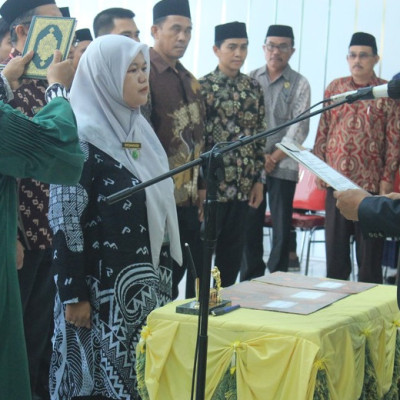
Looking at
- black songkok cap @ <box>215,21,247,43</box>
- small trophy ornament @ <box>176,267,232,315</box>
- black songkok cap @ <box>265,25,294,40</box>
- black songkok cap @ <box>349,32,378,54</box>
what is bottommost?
small trophy ornament @ <box>176,267,232,315</box>

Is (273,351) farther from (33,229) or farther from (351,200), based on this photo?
(33,229)

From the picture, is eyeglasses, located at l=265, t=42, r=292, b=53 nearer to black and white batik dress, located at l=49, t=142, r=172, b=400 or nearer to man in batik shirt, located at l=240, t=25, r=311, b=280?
man in batik shirt, located at l=240, t=25, r=311, b=280

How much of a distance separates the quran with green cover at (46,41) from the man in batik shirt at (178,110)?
1.46m

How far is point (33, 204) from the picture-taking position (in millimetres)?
2805

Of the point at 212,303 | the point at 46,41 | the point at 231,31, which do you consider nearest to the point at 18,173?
the point at 46,41

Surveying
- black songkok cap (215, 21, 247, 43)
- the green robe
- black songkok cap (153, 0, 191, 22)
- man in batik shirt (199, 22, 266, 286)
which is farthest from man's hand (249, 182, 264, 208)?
the green robe

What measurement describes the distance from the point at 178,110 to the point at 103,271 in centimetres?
158

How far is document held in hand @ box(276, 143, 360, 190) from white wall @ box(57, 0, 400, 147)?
430 centimetres

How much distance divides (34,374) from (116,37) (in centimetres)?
136

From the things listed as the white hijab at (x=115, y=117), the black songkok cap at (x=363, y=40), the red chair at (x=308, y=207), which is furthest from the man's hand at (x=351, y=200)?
the red chair at (x=308, y=207)

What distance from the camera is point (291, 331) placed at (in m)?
2.04

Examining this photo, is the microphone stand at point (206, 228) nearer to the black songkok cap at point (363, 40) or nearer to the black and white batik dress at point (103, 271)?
the black and white batik dress at point (103, 271)

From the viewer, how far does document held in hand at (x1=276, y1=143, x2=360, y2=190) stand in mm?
2303

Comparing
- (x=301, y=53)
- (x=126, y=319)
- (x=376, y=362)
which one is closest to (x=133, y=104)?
(x=126, y=319)
